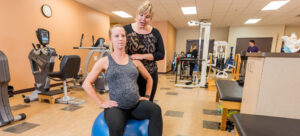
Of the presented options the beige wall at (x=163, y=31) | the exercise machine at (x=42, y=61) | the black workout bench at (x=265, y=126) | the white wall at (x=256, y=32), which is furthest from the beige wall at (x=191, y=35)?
the black workout bench at (x=265, y=126)

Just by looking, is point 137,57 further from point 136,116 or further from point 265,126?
point 265,126

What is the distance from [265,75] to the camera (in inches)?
38.9

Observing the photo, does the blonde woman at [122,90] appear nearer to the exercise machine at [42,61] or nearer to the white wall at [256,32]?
the exercise machine at [42,61]

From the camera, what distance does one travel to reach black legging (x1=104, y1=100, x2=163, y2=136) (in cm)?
Result: 97

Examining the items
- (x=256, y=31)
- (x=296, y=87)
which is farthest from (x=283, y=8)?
(x=296, y=87)

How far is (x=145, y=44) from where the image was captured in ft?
3.97

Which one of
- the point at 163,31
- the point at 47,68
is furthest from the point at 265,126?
the point at 163,31

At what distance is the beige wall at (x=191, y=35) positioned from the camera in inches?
346

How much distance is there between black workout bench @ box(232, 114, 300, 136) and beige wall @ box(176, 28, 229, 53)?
8.81 metres

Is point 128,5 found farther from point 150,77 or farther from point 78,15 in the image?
point 150,77

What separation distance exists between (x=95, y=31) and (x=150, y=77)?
4.68 m

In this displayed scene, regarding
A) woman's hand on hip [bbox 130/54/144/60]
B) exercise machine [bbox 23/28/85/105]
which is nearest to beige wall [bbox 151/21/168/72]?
exercise machine [bbox 23/28/85/105]

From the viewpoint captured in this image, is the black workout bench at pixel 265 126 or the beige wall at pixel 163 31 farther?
the beige wall at pixel 163 31

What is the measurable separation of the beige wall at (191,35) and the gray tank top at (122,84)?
8848mm
